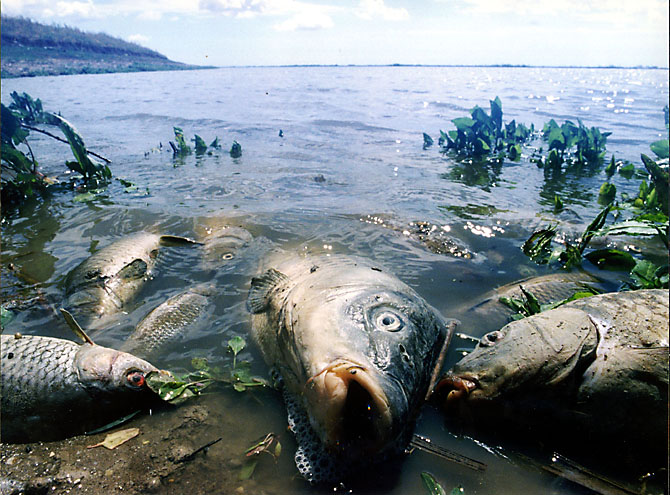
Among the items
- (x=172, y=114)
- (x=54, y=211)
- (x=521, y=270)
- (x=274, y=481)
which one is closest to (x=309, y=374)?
(x=274, y=481)

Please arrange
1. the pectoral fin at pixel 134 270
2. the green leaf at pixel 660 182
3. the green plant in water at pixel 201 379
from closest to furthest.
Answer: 1. the green plant in water at pixel 201 379
2. the pectoral fin at pixel 134 270
3. the green leaf at pixel 660 182

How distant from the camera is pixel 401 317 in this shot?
2.71 metres

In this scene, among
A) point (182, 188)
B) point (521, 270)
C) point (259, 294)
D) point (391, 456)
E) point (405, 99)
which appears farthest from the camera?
point (405, 99)

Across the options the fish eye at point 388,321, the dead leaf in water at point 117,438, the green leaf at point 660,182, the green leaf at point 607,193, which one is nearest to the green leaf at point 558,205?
the green leaf at point 660,182

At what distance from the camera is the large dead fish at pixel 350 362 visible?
6.98ft

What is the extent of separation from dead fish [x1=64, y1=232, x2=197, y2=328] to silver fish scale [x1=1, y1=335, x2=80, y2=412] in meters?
0.95

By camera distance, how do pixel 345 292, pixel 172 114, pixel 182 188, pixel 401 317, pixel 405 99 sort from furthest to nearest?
pixel 405 99, pixel 172 114, pixel 182 188, pixel 345 292, pixel 401 317

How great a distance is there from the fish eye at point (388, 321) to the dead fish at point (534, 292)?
1.61 meters

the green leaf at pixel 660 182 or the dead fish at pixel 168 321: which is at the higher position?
the green leaf at pixel 660 182

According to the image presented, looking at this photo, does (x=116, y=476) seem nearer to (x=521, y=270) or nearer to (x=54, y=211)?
(x=521, y=270)

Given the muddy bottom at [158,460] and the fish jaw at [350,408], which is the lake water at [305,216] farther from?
the fish jaw at [350,408]

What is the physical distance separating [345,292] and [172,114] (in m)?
19.4

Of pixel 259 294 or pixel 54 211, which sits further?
pixel 54 211

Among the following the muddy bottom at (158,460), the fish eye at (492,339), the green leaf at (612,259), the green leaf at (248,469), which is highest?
the fish eye at (492,339)
